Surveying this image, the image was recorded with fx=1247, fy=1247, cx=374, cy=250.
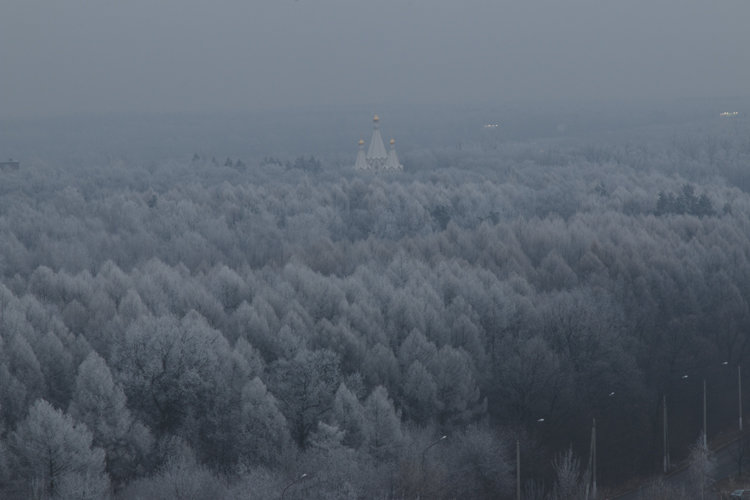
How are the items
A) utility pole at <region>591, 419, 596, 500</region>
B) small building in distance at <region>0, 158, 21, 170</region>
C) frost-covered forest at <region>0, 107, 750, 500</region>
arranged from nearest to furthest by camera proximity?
frost-covered forest at <region>0, 107, 750, 500</region>, utility pole at <region>591, 419, 596, 500</region>, small building in distance at <region>0, 158, 21, 170</region>

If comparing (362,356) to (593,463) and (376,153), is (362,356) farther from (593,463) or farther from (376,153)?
(376,153)

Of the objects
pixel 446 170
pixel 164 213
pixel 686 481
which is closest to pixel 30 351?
pixel 686 481

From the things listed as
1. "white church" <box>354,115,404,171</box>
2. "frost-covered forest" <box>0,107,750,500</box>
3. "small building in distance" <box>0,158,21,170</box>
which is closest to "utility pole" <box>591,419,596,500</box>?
"frost-covered forest" <box>0,107,750,500</box>

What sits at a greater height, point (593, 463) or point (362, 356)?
point (362, 356)

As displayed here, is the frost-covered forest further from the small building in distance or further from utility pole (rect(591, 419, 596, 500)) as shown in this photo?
the small building in distance

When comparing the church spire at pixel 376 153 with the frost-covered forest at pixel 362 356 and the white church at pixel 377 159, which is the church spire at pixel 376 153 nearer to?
the white church at pixel 377 159

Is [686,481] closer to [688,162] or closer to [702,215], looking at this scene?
[702,215]

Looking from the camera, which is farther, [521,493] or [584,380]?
[584,380]

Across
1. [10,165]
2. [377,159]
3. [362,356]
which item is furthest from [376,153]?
[362,356]
